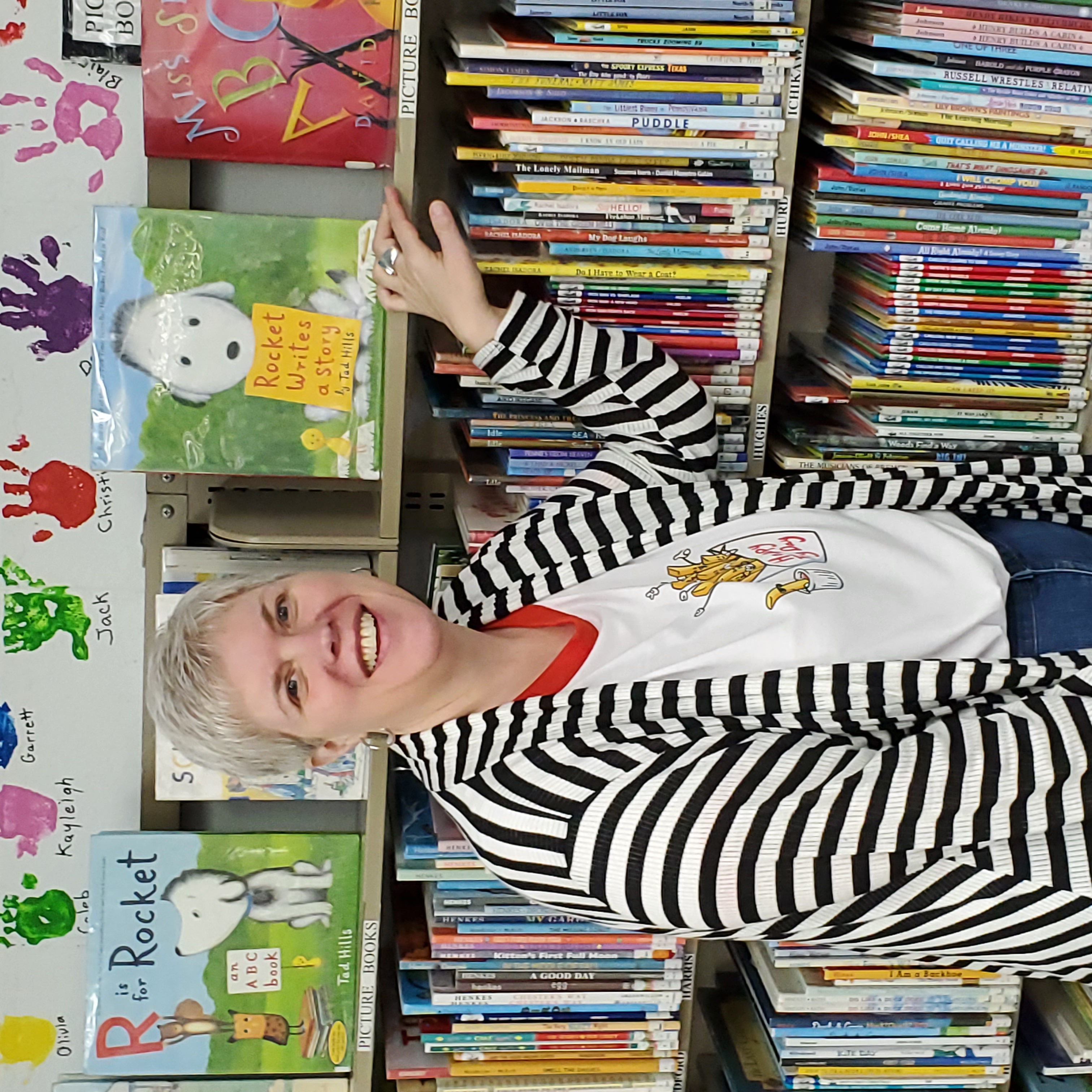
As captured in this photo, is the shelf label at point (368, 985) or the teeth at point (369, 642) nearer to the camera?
the teeth at point (369, 642)

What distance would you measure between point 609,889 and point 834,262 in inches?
41.7

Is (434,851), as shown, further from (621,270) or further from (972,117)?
(972,117)

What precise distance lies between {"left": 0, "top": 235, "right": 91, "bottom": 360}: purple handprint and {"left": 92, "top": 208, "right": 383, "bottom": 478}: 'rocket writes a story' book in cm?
21

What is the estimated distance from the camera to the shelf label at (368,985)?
1898mm

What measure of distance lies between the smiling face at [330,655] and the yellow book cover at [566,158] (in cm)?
52

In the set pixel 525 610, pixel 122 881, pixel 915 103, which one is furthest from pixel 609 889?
pixel 915 103

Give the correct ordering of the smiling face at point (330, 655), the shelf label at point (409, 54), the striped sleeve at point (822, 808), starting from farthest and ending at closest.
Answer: the shelf label at point (409, 54) → the smiling face at point (330, 655) → the striped sleeve at point (822, 808)

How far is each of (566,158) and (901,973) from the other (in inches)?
47.7

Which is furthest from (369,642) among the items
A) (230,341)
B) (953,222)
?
(953,222)

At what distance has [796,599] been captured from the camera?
1506mm

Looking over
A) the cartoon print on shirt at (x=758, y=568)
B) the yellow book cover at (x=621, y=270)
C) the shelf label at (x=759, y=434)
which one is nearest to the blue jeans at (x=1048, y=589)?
the cartoon print on shirt at (x=758, y=568)

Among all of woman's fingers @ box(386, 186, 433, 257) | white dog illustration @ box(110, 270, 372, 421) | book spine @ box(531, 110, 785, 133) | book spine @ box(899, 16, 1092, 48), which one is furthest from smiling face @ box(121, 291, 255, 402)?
book spine @ box(899, 16, 1092, 48)

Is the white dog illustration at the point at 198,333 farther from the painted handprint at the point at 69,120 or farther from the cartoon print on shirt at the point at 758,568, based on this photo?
the cartoon print on shirt at the point at 758,568

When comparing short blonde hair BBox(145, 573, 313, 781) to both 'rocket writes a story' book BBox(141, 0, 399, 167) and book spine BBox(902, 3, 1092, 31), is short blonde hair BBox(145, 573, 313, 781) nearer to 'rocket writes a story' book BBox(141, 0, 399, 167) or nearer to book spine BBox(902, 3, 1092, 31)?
'rocket writes a story' book BBox(141, 0, 399, 167)
